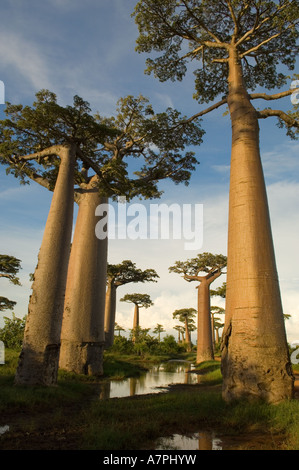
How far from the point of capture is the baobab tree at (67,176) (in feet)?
24.2

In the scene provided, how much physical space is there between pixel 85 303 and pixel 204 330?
436 inches

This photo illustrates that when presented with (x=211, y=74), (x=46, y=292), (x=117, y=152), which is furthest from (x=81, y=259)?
A: (x=211, y=74)

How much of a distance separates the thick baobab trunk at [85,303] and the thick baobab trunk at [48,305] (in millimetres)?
2542

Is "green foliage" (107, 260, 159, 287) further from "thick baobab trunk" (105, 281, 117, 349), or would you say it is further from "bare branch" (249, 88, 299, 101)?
"bare branch" (249, 88, 299, 101)

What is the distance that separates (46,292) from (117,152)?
20.7ft

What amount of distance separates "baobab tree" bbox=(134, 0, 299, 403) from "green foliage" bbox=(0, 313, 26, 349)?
12.1m

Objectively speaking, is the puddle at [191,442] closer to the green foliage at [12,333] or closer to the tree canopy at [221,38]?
the tree canopy at [221,38]

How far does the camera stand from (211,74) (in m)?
10.5

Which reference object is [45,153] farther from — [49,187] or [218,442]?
[218,442]

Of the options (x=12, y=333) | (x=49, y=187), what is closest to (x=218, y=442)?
(x=49, y=187)

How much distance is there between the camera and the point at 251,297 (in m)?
5.39

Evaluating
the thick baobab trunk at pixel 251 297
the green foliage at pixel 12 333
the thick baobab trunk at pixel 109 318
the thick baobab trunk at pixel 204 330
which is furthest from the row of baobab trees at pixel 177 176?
the thick baobab trunk at pixel 109 318
